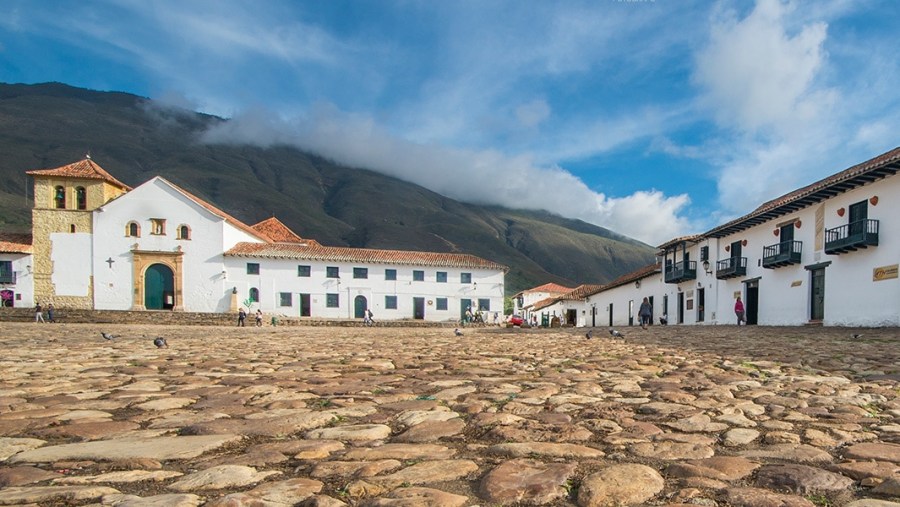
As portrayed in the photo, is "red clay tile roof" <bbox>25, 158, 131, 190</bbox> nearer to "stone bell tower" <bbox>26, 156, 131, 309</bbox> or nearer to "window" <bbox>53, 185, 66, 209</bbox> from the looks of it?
"stone bell tower" <bbox>26, 156, 131, 309</bbox>

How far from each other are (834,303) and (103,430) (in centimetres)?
2254

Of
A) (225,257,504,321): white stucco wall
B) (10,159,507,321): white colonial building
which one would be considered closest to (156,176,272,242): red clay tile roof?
(10,159,507,321): white colonial building

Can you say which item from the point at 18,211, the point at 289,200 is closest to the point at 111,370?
the point at 18,211

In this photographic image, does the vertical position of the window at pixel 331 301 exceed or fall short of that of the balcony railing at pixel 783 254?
it falls short

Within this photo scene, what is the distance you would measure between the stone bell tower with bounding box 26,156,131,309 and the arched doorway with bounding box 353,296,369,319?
56.8 feet

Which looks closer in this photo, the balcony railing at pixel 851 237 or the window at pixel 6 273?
the balcony railing at pixel 851 237

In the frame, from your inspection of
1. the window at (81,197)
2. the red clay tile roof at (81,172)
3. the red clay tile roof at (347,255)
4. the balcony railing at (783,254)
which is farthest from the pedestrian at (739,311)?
the window at (81,197)

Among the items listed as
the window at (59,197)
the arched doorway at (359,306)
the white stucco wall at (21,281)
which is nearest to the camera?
the white stucco wall at (21,281)

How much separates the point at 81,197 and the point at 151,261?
690 centimetres

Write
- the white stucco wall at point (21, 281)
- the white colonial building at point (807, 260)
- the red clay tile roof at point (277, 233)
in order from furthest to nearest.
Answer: the red clay tile roof at point (277, 233)
the white stucco wall at point (21, 281)
the white colonial building at point (807, 260)

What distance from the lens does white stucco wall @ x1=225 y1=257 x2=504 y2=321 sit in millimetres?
35656

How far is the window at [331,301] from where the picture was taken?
36.6 meters

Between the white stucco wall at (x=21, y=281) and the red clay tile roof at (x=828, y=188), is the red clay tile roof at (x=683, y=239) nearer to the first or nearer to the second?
the red clay tile roof at (x=828, y=188)

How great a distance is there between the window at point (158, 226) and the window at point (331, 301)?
11799 millimetres
